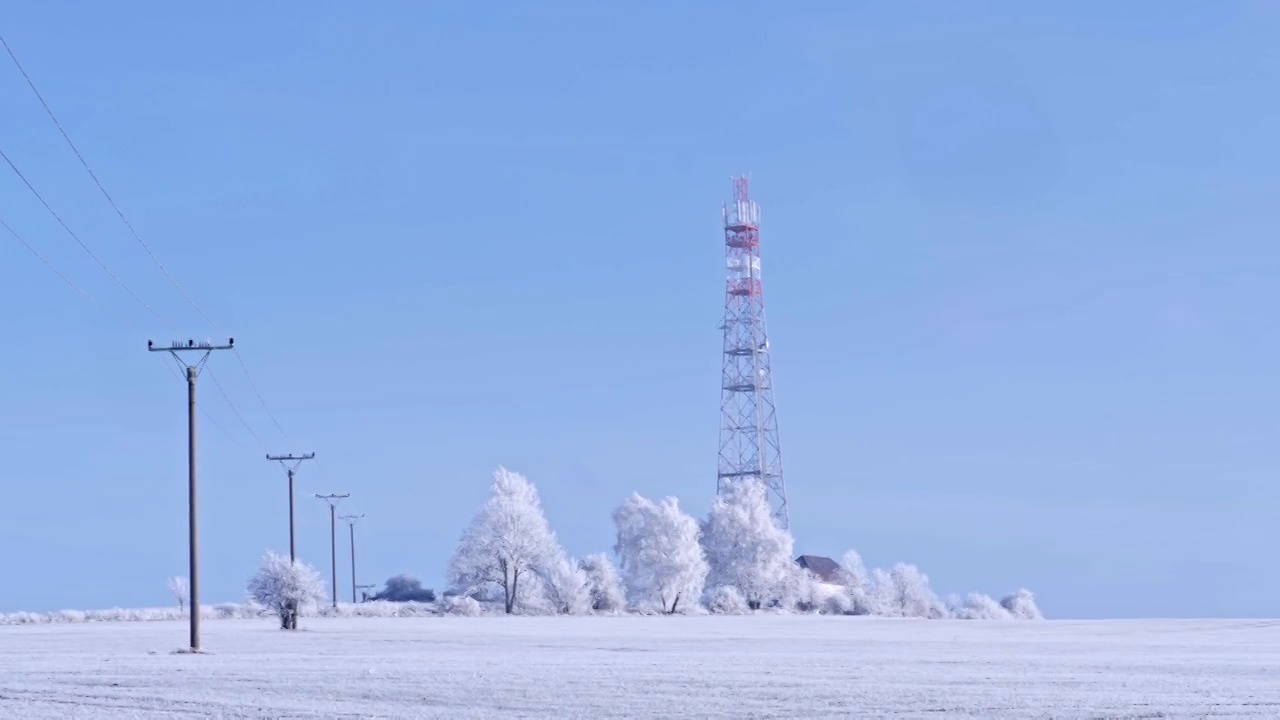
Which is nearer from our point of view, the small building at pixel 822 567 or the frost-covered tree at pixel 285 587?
the frost-covered tree at pixel 285 587

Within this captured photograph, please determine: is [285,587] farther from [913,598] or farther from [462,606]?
[913,598]

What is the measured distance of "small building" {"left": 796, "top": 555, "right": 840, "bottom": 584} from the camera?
140 metres

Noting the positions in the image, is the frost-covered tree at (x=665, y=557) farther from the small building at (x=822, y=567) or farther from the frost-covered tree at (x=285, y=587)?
the frost-covered tree at (x=285, y=587)

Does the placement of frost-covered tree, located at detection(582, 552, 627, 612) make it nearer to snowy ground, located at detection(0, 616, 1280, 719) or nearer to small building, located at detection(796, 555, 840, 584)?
small building, located at detection(796, 555, 840, 584)

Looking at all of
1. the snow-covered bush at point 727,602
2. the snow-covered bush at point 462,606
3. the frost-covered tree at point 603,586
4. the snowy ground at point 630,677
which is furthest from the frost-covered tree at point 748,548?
the snowy ground at point 630,677

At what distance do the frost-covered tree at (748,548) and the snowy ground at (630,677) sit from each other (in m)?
50.1

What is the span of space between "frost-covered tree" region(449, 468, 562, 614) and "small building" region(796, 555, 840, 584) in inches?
1204

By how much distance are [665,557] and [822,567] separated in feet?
112

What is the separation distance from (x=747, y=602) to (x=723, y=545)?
4933 millimetres

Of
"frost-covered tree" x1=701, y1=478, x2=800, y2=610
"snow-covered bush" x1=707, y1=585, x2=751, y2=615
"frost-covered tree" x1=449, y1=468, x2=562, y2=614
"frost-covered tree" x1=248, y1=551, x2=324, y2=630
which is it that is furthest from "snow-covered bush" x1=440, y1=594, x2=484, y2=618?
"frost-covered tree" x1=248, y1=551, x2=324, y2=630

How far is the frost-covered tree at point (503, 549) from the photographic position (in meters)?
115

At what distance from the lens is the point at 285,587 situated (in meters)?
79.3

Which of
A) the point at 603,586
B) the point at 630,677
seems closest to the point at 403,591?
the point at 603,586

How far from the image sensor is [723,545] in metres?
120
